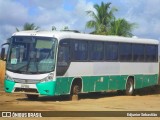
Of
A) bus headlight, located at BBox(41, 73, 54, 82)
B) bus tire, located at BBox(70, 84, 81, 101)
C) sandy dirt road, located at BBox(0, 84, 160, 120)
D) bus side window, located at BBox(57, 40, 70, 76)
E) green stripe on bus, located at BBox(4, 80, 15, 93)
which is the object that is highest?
bus side window, located at BBox(57, 40, 70, 76)

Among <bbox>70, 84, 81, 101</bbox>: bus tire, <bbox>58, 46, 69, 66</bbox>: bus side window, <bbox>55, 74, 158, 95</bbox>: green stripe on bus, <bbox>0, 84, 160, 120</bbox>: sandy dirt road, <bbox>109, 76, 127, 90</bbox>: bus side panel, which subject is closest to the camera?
<bbox>0, 84, 160, 120</bbox>: sandy dirt road

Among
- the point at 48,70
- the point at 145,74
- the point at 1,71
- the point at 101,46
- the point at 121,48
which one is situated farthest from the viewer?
the point at 1,71

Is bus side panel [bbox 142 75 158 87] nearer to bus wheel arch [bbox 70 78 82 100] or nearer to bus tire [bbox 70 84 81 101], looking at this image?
bus wheel arch [bbox 70 78 82 100]

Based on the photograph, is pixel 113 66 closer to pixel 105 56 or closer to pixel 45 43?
pixel 105 56

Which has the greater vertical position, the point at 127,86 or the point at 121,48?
the point at 121,48

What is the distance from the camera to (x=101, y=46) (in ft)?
84.7

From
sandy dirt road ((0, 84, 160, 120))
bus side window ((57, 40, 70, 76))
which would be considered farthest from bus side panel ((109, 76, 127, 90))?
bus side window ((57, 40, 70, 76))

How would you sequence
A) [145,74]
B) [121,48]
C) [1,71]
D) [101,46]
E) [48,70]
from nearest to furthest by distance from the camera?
1. [48,70]
2. [101,46]
3. [121,48]
4. [145,74]
5. [1,71]

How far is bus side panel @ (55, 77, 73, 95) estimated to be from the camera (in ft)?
74.2

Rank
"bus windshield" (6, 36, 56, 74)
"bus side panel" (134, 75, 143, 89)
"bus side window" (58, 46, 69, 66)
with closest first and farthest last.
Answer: "bus windshield" (6, 36, 56, 74) < "bus side window" (58, 46, 69, 66) < "bus side panel" (134, 75, 143, 89)

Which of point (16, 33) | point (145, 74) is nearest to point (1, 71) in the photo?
point (145, 74)

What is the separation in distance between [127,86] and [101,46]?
13.2 feet

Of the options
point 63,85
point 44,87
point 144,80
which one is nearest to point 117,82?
point 144,80

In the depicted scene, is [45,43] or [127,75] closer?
[45,43]
